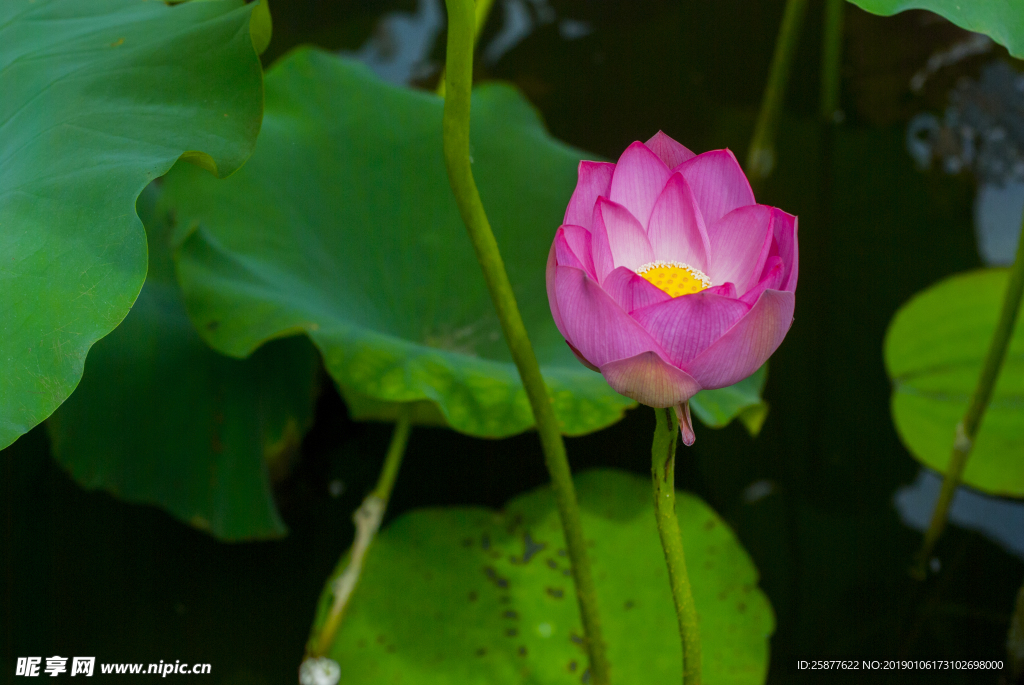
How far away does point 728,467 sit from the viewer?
1.22 m

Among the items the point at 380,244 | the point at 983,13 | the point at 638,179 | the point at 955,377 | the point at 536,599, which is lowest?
the point at 536,599

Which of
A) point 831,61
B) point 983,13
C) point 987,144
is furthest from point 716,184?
point 987,144

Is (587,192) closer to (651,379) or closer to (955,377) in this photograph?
(651,379)

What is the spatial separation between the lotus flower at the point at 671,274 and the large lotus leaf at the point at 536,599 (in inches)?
22.0

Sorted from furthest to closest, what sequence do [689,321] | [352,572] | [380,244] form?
[380,244]
[352,572]
[689,321]

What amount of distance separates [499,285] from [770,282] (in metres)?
0.21

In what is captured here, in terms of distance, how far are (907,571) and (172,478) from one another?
40.4 inches

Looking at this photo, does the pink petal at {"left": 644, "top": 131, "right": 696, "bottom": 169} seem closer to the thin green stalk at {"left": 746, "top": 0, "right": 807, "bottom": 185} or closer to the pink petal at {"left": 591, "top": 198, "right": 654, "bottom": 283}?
the pink petal at {"left": 591, "top": 198, "right": 654, "bottom": 283}

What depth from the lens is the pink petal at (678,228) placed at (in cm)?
54

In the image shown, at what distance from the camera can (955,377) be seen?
1212mm

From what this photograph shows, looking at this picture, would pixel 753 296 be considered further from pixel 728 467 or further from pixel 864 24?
pixel 864 24

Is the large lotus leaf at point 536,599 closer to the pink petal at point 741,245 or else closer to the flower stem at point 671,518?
the flower stem at point 671,518

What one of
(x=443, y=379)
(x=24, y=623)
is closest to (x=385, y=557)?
(x=443, y=379)

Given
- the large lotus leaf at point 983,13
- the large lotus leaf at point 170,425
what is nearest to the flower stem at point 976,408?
the large lotus leaf at point 983,13
